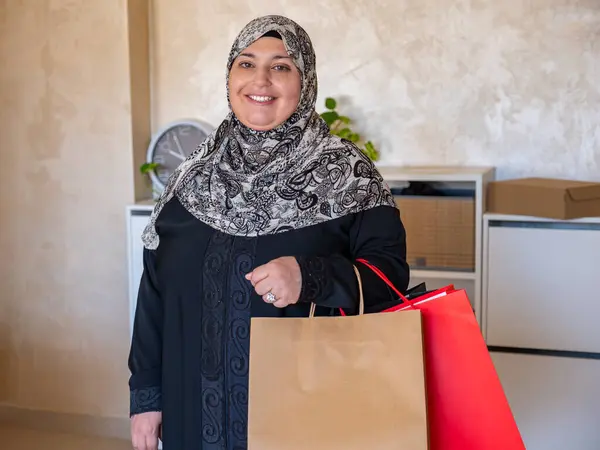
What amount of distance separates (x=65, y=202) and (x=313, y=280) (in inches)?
83.2

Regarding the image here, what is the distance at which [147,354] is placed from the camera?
161 cm

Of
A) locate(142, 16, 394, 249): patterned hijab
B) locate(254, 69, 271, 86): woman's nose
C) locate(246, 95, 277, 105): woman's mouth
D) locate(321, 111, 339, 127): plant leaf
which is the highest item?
locate(321, 111, 339, 127): plant leaf

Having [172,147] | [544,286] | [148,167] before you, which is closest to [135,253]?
[148,167]

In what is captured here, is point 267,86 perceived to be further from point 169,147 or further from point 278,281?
point 169,147

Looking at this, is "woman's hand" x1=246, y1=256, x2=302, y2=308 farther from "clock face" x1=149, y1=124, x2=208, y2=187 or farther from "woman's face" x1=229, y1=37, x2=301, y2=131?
"clock face" x1=149, y1=124, x2=208, y2=187

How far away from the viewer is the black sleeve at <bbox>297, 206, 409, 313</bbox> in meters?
1.35

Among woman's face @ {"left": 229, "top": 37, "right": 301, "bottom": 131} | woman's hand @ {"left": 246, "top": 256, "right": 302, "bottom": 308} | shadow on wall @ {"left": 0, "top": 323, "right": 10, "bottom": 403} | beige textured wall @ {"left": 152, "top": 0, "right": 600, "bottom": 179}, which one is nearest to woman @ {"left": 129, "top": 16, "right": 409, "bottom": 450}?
woman's face @ {"left": 229, "top": 37, "right": 301, "bottom": 131}

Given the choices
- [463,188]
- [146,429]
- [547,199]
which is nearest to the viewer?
[146,429]

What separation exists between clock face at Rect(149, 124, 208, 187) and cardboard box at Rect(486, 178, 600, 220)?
1192 millimetres

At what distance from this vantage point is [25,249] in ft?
10.8

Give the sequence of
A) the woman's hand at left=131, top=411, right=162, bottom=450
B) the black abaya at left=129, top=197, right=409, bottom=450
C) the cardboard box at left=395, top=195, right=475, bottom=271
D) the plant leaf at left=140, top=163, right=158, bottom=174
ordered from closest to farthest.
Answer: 1. the black abaya at left=129, top=197, right=409, bottom=450
2. the woman's hand at left=131, top=411, right=162, bottom=450
3. the cardboard box at left=395, top=195, right=475, bottom=271
4. the plant leaf at left=140, top=163, right=158, bottom=174

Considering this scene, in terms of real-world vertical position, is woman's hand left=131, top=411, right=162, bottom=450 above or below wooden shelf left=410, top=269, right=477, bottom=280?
below

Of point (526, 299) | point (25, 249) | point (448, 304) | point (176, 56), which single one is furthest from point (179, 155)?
point (448, 304)

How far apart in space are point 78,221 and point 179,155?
51 cm
